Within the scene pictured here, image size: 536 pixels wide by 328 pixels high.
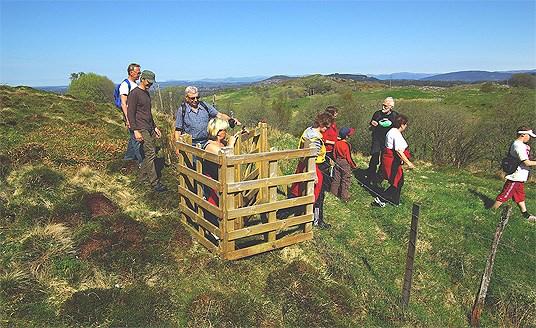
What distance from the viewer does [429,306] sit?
5207 mm

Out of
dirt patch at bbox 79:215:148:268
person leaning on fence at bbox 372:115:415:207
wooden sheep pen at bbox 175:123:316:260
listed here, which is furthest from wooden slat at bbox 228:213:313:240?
person leaning on fence at bbox 372:115:415:207

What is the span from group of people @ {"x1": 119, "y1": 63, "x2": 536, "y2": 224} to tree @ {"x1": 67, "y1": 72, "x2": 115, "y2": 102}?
27321 mm

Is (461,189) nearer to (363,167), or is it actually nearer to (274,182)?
(363,167)

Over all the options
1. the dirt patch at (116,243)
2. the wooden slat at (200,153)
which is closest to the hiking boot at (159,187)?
the dirt patch at (116,243)

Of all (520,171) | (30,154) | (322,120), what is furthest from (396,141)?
(30,154)

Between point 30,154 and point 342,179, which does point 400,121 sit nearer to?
point 342,179

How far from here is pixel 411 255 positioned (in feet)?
15.1

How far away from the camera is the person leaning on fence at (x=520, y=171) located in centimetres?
714

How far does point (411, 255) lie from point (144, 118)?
5975 millimetres

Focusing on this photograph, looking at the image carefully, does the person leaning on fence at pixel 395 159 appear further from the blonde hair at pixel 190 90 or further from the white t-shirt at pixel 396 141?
the blonde hair at pixel 190 90

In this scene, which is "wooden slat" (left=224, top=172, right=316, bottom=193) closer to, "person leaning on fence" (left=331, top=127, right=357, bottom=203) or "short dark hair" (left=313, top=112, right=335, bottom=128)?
"short dark hair" (left=313, top=112, right=335, bottom=128)

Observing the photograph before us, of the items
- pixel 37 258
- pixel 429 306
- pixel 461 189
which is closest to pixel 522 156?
pixel 461 189

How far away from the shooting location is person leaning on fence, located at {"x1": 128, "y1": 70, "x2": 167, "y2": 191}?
693 cm

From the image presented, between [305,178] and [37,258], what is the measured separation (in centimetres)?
443
